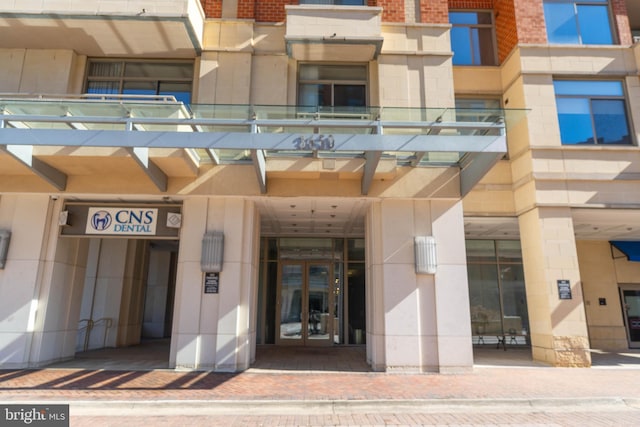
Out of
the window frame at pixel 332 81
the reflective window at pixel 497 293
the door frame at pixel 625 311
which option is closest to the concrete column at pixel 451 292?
the window frame at pixel 332 81

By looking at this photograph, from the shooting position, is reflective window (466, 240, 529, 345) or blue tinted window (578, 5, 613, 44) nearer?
blue tinted window (578, 5, 613, 44)

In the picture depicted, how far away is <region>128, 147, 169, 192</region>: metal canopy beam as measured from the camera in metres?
7.97

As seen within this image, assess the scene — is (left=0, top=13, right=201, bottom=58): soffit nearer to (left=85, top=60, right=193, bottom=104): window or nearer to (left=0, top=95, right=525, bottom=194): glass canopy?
(left=85, top=60, right=193, bottom=104): window

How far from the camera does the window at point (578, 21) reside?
1242 cm

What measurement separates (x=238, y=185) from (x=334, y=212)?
297cm

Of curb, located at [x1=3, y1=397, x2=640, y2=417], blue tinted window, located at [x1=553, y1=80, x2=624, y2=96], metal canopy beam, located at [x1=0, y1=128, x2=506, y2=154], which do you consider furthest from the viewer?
blue tinted window, located at [x1=553, y1=80, x2=624, y2=96]

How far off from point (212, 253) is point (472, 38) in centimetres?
1134

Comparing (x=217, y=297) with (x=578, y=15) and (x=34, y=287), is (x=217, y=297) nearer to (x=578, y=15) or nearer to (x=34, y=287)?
(x=34, y=287)

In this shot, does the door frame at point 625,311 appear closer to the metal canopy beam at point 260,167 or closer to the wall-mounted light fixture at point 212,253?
the metal canopy beam at point 260,167

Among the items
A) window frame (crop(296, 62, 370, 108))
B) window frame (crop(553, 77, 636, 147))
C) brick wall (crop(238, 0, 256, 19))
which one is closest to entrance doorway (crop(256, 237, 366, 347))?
window frame (crop(296, 62, 370, 108))

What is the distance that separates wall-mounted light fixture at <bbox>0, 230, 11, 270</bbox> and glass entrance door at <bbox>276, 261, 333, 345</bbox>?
25.6 feet

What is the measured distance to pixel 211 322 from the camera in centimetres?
895

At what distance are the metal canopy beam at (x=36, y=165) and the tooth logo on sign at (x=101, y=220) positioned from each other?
3.15 feet

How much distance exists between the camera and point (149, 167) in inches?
338
